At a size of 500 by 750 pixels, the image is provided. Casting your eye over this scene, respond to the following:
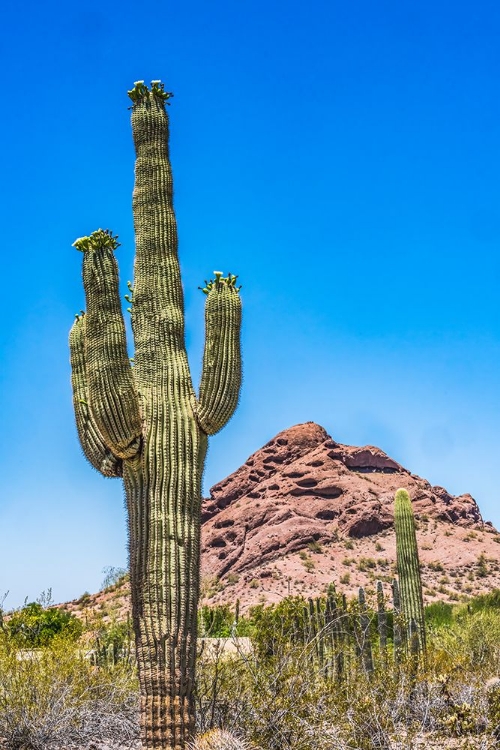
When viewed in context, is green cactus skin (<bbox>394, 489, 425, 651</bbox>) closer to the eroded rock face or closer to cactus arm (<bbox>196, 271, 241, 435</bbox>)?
cactus arm (<bbox>196, 271, 241, 435</bbox>)

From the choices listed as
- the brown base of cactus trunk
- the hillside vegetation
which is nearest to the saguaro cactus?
the brown base of cactus trunk

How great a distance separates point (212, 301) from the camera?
9.05m

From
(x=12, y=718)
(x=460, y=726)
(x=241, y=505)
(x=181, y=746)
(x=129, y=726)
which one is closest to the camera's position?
(x=181, y=746)

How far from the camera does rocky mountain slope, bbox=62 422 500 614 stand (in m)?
48.2

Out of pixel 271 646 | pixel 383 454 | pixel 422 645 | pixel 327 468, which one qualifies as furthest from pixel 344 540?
pixel 271 646

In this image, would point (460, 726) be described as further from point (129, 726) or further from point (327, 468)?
point (327, 468)

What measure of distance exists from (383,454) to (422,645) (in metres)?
53.9

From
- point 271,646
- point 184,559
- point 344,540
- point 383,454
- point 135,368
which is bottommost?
point 271,646

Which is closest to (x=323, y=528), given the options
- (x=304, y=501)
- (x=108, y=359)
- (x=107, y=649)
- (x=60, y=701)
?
(x=304, y=501)

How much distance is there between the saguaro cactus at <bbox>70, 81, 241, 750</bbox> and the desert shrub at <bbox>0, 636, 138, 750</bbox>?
2007 millimetres

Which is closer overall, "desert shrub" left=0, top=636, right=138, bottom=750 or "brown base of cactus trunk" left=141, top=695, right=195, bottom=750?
"brown base of cactus trunk" left=141, top=695, right=195, bottom=750

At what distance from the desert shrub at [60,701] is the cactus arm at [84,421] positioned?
9.16ft

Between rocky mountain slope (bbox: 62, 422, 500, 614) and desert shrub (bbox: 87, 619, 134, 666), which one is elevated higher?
rocky mountain slope (bbox: 62, 422, 500, 614)

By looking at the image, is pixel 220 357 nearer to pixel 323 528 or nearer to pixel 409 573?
pixel 409 573
